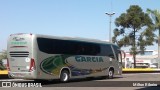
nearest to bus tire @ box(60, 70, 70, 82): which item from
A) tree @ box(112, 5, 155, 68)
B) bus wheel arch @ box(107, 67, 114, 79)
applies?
bus wheel arch @ box(107, 67, 114, 79)

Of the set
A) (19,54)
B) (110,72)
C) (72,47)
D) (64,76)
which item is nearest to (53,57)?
(64,76)

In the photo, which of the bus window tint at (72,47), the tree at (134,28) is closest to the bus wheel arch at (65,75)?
the bus window tint at (72,47)

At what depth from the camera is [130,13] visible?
54.3m

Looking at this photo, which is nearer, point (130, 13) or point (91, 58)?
point (91, 58)

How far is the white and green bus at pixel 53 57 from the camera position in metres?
22.2

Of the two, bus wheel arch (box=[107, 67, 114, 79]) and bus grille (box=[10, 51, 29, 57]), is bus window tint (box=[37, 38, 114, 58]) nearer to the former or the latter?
bus grille (box=[10, 51, 29, 57])

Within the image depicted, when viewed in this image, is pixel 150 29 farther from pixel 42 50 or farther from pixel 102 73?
pixel 42 50

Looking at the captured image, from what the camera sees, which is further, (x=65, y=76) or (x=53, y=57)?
(x=65, y=76)

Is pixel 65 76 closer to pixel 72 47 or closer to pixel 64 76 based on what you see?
pixel 64 76

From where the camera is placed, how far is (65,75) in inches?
975

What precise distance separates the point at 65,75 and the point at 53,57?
189cm

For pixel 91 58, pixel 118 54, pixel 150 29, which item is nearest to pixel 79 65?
pixel 91 58

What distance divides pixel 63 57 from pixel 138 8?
32098 millimetres

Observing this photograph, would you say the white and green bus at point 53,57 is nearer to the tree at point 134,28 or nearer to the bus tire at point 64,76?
the bus tire at point 64,76
